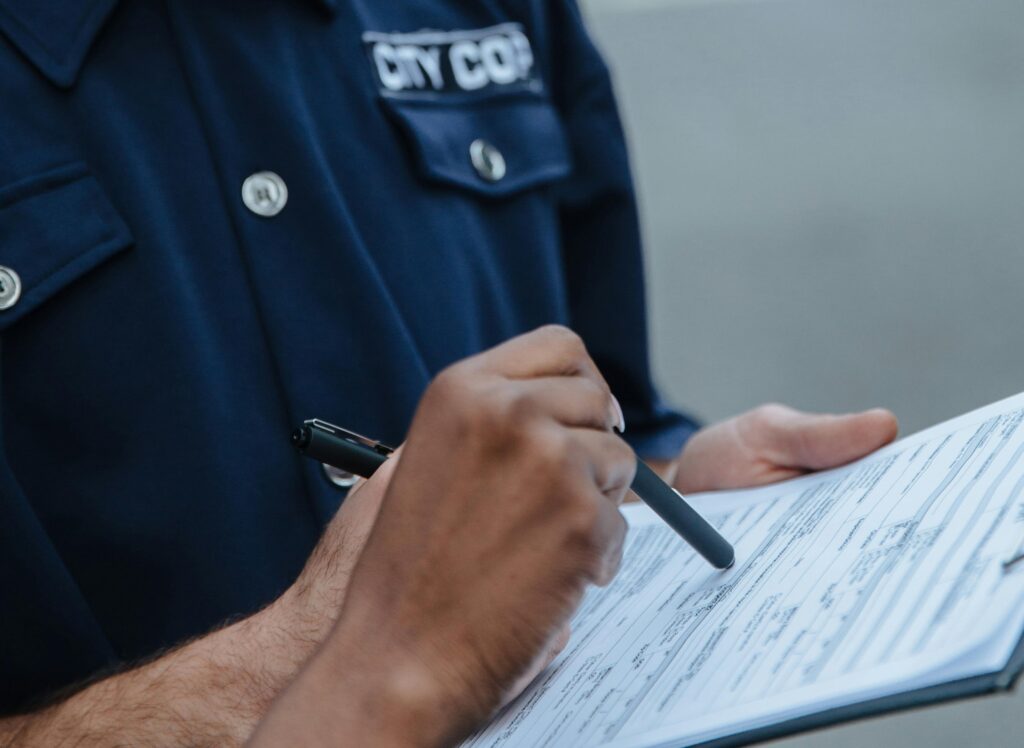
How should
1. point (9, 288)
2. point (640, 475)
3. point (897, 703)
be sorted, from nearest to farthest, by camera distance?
point (897, 703), point (640, 475), point (9, 288)

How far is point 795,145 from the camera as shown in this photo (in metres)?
2.59

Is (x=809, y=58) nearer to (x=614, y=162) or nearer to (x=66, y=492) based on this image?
(x=614, y=162)

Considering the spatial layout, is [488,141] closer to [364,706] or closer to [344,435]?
[344,435]

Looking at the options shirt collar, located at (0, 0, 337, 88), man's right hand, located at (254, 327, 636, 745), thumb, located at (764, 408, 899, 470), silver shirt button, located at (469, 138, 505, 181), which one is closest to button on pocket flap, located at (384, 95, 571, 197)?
silver shirt button, located at (469, 138, 505, 181)

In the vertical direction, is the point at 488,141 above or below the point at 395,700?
above

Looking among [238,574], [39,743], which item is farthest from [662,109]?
[39,743]

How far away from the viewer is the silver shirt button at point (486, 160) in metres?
0.98

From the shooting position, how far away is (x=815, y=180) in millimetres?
2590

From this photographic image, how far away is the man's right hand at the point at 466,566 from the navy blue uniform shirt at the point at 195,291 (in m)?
0.30

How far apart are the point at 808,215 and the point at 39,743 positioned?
222cm

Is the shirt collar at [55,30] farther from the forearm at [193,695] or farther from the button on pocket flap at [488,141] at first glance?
the forearm at [193,695]

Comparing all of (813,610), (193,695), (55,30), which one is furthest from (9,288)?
(813,610)

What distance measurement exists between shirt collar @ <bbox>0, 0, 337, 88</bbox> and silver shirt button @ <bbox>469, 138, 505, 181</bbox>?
324 mm

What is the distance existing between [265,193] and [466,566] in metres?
0.43
